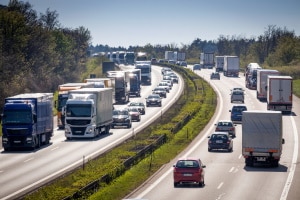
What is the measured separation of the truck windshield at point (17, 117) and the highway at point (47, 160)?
7.28 ft

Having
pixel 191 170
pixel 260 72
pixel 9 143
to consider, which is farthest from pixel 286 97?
pixel 191 170

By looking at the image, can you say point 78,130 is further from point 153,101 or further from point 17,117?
point 153,101

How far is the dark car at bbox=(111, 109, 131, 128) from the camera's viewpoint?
2950 inches

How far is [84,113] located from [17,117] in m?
8.09

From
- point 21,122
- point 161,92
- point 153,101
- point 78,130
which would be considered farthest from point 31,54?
point 21,122

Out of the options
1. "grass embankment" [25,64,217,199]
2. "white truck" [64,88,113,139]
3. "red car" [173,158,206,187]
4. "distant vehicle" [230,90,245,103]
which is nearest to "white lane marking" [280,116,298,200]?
"red car" [173,158,206,187]

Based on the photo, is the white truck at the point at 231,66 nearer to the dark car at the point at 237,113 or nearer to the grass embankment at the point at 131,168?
the grass embankment at the point at 131,168

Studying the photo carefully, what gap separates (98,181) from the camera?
37750 millimetres

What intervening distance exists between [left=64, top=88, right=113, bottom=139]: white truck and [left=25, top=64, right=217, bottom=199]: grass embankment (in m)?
3.61

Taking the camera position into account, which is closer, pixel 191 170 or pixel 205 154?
pixel 191 170

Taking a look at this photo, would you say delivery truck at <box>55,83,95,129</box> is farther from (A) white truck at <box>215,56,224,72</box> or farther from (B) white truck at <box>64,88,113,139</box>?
(A) white truck at <box>215,56,224,72</box>

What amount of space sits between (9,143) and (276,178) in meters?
21.6

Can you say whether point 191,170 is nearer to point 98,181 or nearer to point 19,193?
point 98,181

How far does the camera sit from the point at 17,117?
5666 centimetres
